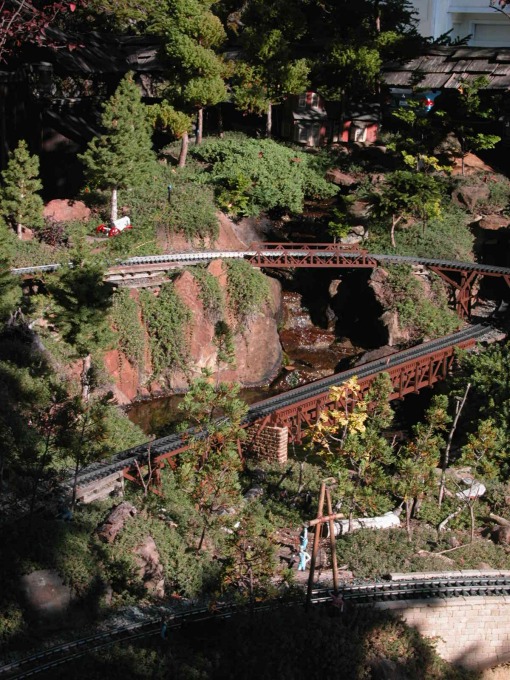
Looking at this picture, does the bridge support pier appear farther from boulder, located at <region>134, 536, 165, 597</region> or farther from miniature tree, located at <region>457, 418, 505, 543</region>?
boulder, located at <region>134, 536, 165, 597</region>

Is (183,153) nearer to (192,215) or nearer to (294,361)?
(192,215)

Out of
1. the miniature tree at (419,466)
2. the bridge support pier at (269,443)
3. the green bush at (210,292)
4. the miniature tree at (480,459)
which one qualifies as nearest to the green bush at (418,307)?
the green bush at (210,292)

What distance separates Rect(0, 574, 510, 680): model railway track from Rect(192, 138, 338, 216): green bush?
1027 inches

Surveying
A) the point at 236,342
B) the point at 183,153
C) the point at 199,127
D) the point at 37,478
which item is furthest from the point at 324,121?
the point at 37,478

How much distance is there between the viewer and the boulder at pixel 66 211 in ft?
147

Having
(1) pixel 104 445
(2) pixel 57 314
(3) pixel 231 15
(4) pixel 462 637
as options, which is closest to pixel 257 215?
(3) pixel 231 15

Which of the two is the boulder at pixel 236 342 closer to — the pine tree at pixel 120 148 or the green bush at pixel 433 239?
Answer: the pine tree at pixel 120 148

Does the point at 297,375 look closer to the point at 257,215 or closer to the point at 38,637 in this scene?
the point at 257,215

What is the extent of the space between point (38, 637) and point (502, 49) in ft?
137

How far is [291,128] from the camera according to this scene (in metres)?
55.4

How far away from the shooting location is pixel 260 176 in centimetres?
4909

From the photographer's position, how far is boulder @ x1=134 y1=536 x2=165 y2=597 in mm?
25359

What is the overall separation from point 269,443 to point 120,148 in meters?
16.5

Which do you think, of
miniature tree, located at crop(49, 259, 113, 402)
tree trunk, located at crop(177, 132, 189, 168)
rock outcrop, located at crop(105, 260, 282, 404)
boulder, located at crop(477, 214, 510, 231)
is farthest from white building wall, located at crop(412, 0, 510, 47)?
miniature tree, located at crop(49, 259, 113, 402)
